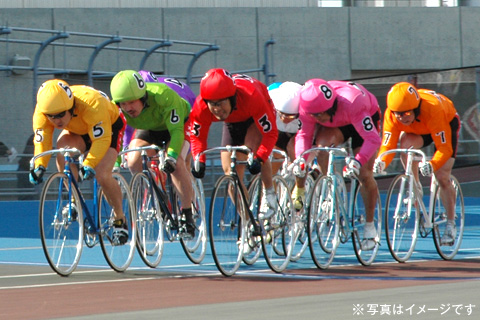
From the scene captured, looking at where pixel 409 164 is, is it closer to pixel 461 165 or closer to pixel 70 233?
pixel 70 233

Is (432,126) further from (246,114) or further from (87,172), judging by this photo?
(87,172)

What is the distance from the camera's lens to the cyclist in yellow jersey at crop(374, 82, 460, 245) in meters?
10.1

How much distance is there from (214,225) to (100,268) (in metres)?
1.52

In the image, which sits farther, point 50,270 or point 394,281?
point 50,270

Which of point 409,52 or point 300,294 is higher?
point 409,52

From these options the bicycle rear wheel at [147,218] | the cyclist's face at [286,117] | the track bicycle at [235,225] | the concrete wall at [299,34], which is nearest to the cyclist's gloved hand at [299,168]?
the track bicycle at [235,225]

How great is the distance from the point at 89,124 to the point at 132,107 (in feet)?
1.53

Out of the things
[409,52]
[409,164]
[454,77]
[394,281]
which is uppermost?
[409,52]

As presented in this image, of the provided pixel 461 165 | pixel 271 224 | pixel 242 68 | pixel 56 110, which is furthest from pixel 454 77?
pixel 242 68

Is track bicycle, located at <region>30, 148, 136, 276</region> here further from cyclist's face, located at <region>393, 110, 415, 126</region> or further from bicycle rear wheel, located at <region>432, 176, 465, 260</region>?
bicycle rear wheel, located at <region>432, 176, 465, 260</region>

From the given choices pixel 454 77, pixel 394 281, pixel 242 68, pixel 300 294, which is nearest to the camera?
pixel 300 294

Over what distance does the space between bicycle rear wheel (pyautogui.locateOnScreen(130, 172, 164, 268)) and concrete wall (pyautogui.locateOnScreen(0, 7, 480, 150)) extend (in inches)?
512

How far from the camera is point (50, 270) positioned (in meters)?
9.24

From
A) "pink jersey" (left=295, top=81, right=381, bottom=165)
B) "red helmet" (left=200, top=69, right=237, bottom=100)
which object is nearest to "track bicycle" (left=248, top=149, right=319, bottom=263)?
"pink jersey" (left=295, top=81, right=381, bottom=165)
